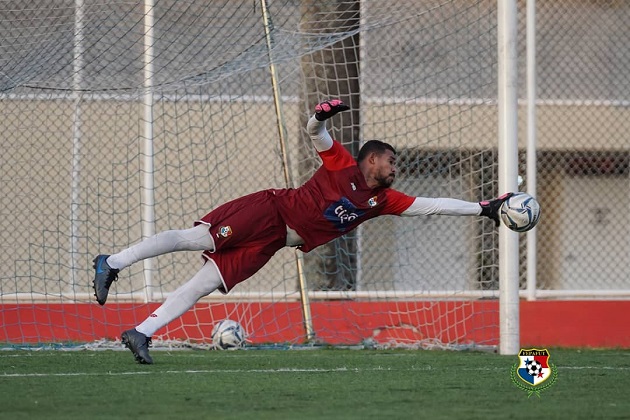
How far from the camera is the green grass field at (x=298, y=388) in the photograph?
4.70 meters

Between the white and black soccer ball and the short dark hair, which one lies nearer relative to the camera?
the white and black soccer ball

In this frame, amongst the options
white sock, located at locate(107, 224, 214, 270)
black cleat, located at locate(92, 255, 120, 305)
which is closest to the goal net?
white sock, located at locate(107, 224, 214, 270)

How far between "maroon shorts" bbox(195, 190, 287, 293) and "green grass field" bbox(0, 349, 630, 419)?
640mm

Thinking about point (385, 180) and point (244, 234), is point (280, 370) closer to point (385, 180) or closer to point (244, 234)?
point (244, 234)

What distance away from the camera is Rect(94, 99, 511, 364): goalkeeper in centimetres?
689

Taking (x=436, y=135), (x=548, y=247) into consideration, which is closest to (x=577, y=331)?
(x=548, y=247)

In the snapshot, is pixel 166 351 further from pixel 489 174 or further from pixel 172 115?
pixel 489 174

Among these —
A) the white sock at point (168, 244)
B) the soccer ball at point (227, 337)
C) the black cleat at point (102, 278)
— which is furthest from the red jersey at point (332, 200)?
the soccer ball at point (227, 337)

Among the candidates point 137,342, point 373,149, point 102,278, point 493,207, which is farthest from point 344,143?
point 102,278

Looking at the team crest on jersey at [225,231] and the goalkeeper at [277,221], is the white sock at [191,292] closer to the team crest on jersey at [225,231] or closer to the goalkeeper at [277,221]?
the goalkeeper at [277,221]

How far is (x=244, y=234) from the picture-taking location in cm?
693

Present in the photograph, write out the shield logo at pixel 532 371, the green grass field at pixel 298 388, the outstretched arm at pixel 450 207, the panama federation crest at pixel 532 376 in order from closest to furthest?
the green grass field at pixel 298 388, the panama federation crest at pixel 532 376, the shield logo at pixel 532 371, the outstretched arm at pixel 450 207

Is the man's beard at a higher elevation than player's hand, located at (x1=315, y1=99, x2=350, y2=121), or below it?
below

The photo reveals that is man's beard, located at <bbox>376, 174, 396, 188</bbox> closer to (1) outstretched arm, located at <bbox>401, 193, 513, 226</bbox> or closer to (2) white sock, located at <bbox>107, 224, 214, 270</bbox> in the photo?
(1) outstretched arm, located at <bbox>401, 193, 513, 226</bbox>
